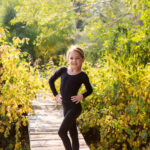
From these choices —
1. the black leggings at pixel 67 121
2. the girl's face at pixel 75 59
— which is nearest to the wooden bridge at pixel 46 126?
the black leggings at pixel 67 121

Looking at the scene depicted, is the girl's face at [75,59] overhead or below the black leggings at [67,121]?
overhead

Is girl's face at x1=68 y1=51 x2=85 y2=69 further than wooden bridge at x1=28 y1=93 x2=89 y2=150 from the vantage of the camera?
No

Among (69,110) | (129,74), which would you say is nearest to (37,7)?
(129,74)

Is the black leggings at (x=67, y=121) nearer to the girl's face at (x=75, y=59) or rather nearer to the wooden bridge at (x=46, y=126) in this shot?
the girl's face at (x=75, y=59)

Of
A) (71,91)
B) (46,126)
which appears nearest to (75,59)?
(71,91)

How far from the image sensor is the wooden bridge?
11.5 ft

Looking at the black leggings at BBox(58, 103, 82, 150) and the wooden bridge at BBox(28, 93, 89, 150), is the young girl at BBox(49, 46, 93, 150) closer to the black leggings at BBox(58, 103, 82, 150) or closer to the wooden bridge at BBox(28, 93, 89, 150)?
the black leggings at BBox(58, 103, 82, 150)

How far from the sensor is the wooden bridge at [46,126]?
3.50m

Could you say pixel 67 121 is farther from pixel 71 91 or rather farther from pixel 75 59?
pixel 75 59

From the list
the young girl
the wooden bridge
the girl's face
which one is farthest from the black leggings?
the wooden bridge

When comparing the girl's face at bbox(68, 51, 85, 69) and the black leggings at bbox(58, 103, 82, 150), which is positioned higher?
the girl's face at bbox(68, 51, 85, 69)

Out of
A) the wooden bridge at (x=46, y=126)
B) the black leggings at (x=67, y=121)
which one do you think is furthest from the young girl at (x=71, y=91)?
the wooden bridge at (x=46, y=126)

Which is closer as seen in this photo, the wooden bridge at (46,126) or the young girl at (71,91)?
the young girl at (71,91)

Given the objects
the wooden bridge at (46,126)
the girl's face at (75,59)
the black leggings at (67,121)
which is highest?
the girl's face at (75,59)
